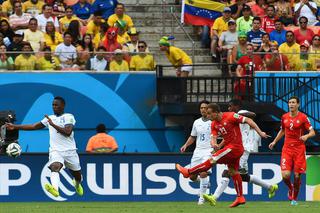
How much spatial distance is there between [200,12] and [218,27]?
2.22 feet

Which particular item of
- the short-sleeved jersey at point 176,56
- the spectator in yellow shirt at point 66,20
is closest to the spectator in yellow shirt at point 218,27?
the short-sleeved jersey at point 176,56

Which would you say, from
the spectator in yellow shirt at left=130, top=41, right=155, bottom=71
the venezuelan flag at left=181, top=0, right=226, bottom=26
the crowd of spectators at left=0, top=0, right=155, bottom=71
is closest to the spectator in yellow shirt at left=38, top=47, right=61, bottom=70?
the crowd of spectators at left=0, top=0, right=155, bottom=71

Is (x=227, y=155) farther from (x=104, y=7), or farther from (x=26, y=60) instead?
(x=104, y=7)

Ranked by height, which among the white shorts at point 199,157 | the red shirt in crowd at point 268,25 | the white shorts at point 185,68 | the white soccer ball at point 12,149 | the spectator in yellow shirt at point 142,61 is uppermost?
the red shirt in crowd at point 268,25

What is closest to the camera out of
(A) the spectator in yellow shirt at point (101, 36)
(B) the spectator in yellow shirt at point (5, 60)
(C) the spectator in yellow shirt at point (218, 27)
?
(B) the spectator in yellow shirt at point (5, 60)

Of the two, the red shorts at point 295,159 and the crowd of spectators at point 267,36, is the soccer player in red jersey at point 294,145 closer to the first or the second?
the red shorts at point 295,159

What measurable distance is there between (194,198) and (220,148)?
3.80m

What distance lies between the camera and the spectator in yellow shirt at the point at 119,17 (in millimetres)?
28891

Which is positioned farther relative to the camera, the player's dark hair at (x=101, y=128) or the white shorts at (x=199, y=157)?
the player's dark hair at (x=101, y=128)

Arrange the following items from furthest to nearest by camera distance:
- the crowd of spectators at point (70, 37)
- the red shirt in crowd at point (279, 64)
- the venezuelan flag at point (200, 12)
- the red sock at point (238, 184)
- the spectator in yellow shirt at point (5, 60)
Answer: the venezuelan flag at point (200, 12) → the red shirt in crowd at point (279, 64) → the crowd of spectators at point (70, 37) → the spectator in yellow shirt at point (5, 60) → the red sock at point (238, 184)

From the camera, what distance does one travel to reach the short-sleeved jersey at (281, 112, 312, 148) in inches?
878

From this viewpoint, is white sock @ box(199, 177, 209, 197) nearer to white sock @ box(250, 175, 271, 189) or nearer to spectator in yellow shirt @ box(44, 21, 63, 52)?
white sock @ box(250, 175, 271, 189)

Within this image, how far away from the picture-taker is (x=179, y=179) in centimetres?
2516

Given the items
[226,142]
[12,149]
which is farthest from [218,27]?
[12,149]
